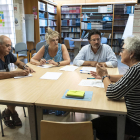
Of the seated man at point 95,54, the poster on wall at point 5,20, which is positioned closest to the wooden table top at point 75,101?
the seated man at point 95,54

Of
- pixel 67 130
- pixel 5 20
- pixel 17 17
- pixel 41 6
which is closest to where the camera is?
pixel 67 130

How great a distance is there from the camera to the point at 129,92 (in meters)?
1.24

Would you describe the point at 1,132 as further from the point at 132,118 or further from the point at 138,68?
the point at 138,68

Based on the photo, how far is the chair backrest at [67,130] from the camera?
34.4 inches

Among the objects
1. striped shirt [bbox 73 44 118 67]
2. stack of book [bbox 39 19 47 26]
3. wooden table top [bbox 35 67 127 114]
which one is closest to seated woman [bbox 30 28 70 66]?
striped shirt [bbox 73 44 118 67]

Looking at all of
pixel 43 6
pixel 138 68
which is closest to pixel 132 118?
pixel 138 68

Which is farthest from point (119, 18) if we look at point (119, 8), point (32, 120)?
point (32, 120)

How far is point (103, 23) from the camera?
7.68 metres

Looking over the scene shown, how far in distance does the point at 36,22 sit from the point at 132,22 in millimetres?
3914

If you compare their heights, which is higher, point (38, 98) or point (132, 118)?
point (38, 98)

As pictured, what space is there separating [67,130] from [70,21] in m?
7.68

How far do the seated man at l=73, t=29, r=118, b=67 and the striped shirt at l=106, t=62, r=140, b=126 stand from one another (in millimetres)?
1228

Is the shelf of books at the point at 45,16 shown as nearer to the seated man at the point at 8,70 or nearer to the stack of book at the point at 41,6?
A: the stack of book at the point at 41,6

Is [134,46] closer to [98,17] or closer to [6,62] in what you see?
[6,62]
